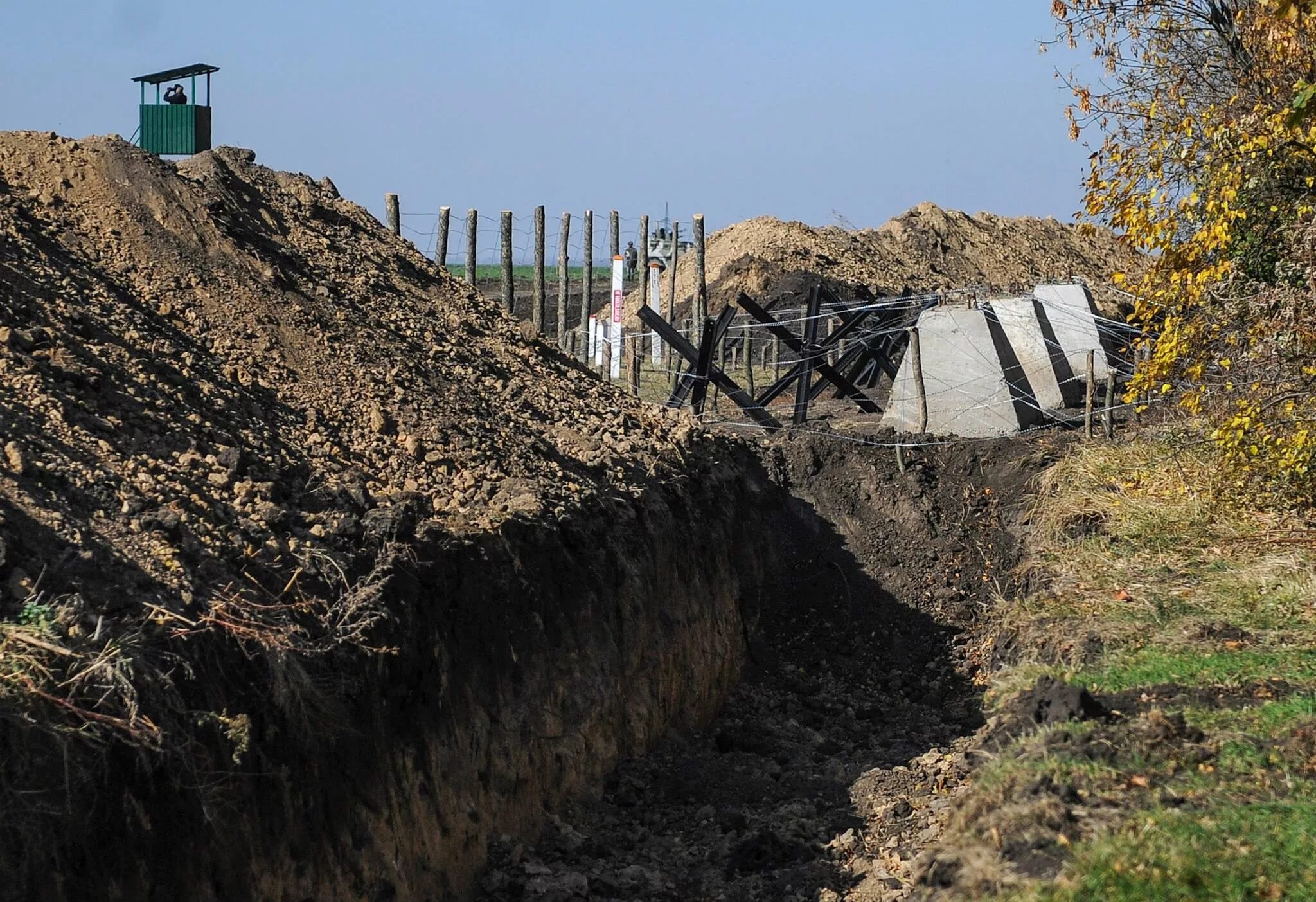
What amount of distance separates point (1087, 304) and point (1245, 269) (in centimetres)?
775

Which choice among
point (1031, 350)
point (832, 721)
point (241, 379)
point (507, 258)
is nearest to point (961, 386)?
point (1031, 350)

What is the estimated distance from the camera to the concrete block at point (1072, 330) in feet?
55.4

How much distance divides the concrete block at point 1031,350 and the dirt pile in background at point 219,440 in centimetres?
554

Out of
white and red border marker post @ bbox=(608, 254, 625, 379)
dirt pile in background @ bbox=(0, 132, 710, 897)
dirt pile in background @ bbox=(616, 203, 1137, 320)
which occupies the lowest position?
dirt pile in background @ bbox=(0, 132, 710, 897)

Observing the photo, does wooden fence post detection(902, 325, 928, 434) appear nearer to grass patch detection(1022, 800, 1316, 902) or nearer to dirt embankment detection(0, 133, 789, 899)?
dirt embankment detection(0, 133, 789, 899)

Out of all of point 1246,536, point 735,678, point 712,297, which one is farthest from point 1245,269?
point 712,297

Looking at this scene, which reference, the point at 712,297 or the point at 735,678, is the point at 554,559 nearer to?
the point at 735,678

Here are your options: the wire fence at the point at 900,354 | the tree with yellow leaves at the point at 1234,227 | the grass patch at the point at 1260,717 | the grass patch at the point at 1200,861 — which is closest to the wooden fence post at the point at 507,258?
the wire fence at the point at 900,354

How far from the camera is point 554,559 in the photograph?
9039 mm

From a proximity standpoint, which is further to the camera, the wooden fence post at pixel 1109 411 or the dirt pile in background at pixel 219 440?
the wooden fence post at pixel 1109 411

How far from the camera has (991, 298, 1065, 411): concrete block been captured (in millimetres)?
16375

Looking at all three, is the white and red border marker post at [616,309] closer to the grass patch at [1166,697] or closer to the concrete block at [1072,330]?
the concrete block at [1072,330]

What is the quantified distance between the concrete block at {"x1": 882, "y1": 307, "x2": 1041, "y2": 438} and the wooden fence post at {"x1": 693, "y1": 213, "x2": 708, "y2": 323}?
5.35 metres

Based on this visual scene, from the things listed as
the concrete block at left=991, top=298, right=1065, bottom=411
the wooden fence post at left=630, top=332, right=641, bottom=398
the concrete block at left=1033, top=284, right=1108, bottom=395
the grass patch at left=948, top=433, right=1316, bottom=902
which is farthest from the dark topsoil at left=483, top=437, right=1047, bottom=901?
the wooden fence post at left=630, top=332, right=641, bottom=398
